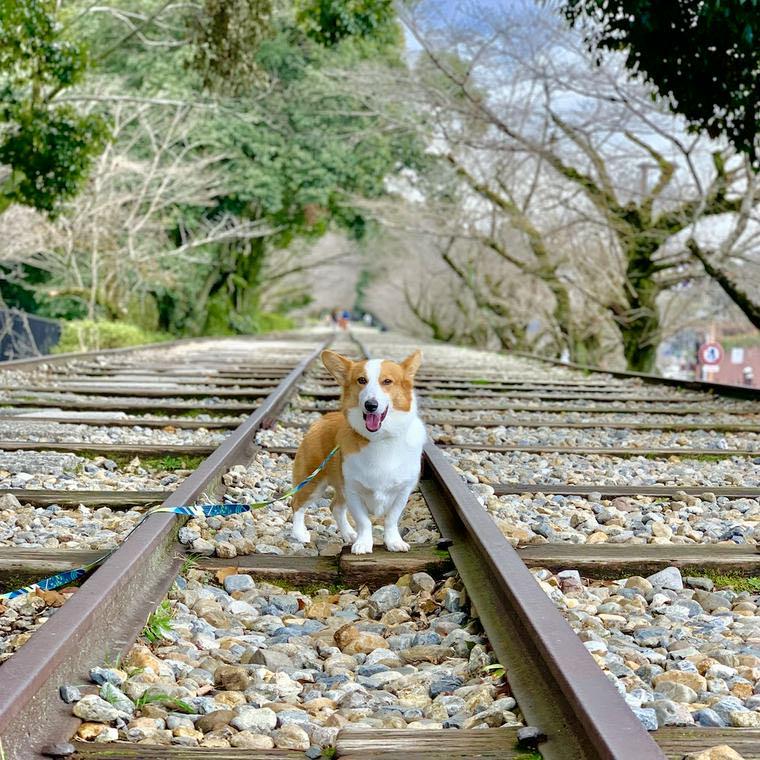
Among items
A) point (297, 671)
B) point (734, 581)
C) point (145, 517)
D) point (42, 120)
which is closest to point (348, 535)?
point (145, 517)

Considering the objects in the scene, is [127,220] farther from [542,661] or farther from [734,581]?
[542,661]

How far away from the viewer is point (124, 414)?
23.4 feet

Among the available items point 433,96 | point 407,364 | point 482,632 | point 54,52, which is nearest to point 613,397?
point 407,364

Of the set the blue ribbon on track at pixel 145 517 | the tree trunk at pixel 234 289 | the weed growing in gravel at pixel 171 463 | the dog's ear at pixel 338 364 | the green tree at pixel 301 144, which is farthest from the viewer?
the tree trunk at pixel 234 289

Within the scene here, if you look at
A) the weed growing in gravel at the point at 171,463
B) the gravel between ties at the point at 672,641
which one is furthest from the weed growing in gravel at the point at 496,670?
the weed growing in gravel at the point at 171,463

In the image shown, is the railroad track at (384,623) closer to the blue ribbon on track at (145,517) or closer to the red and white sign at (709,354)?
the blue ribbon on track at (145,517)

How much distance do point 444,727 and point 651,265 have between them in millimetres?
17751

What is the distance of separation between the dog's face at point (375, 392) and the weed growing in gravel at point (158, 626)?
0.81 meters

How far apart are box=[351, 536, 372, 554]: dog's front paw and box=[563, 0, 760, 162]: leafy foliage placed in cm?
579

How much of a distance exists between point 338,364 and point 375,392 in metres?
0.28

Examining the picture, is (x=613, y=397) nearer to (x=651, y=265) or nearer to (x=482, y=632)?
(x=482, y=632)

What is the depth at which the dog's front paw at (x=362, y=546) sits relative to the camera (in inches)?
120

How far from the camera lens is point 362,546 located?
305 cm

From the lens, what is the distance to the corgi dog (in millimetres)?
2965
